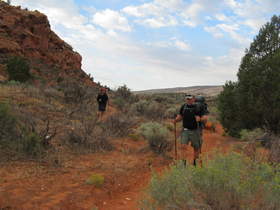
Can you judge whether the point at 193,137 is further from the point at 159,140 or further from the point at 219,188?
the point at 219,188

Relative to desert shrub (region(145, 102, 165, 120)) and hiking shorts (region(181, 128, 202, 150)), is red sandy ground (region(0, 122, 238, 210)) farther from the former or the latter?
desert shrub (region(145, 102, 165, 120))

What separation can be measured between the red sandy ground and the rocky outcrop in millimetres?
20678

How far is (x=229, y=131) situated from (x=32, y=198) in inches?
356

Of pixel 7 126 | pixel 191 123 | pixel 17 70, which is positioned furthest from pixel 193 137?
pixel 17 70

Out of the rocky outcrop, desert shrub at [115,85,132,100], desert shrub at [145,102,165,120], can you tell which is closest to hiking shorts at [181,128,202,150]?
desert shrub at [145,102,165,120]

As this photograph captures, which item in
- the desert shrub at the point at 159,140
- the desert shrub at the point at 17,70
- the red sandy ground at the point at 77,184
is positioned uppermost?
the desert shrub at the point at 17,70

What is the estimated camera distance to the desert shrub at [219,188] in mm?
2494

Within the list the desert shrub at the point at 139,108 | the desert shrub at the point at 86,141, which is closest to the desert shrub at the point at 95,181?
the desert shrub at the point at 86,141

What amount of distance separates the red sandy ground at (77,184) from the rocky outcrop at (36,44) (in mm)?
20678

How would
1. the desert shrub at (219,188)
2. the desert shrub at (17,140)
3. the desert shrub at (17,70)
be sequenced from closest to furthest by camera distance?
the desert shrub at (219,188), the desert shrub at (17,140), the desert shrub at (17,70)

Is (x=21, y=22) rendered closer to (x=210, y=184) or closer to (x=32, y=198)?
(x=32, y=198)

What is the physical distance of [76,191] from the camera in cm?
468

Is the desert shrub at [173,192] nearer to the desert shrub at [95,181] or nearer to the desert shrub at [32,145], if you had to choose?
the desert shrub at [95,181]

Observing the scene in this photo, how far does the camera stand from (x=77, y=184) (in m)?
5.00
